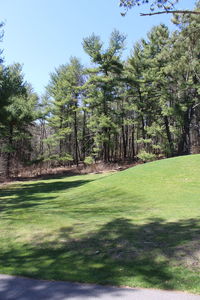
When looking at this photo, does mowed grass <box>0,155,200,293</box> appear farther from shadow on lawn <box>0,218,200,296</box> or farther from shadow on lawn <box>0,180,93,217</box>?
shadow on lawn <box>0,180,93,217</box>

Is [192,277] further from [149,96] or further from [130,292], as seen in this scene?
[149,96]

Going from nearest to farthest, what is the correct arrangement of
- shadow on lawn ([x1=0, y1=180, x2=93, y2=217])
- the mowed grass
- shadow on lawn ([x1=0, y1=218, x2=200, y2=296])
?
shadow on lawn ([x1=0, y1=218, x2=200, y2=296]) → the mowed grass → shadow on lawn ([x1=0, y1=180, x2=93, y2=217])

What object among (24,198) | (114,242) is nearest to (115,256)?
(114,242)

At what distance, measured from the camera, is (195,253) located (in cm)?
445

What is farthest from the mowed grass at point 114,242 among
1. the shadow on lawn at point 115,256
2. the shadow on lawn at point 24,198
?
the shadow on lawn at point 24,198

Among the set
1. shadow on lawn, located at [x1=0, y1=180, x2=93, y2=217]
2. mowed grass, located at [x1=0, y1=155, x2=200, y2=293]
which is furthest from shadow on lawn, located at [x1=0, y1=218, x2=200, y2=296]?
shadow on lawn, located at [x1=0, y1=180, x2=93, y2=217]

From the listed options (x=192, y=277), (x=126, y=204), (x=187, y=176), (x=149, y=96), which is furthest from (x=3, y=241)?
(x=149, y=96)

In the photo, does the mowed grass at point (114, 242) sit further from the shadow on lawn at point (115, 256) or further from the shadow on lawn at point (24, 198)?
the shadow on lawn at point (24, 198)

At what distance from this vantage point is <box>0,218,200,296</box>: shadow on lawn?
12.5ft

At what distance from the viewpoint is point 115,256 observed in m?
4.72

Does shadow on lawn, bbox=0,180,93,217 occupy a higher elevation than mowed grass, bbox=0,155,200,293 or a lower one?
lower

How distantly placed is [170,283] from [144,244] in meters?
1.71

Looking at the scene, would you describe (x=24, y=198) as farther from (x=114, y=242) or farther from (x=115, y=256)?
(x=115, y=256)

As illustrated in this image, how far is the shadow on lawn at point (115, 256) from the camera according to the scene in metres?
3.81
